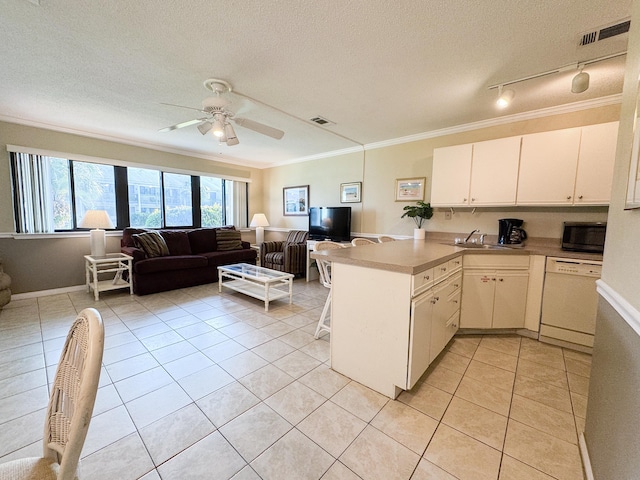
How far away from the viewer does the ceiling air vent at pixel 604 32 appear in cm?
163

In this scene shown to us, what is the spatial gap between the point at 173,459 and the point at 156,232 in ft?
12.7

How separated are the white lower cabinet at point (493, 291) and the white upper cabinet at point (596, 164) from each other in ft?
2.70

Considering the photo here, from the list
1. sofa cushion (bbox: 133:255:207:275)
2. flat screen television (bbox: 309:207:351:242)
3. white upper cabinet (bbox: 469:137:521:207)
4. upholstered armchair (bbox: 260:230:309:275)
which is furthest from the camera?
upholstered armchair (bbox: 260:230:309:275)

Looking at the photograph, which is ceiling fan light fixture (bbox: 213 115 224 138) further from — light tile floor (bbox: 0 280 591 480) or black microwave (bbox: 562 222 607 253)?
black microwave (bbox: 562 222 607 253)

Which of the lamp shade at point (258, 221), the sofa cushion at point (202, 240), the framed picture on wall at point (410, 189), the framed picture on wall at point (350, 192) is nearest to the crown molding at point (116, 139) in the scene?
the lamp shade at point (258, 221)

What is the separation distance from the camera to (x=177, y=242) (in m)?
4.55

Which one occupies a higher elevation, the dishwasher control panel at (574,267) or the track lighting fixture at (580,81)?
the track lighting fixture at (580,81)

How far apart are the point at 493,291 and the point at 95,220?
5114mm

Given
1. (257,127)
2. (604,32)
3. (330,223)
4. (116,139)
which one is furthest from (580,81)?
(116,139)

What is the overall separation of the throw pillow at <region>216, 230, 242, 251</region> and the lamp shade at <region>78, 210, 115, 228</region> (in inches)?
70.7

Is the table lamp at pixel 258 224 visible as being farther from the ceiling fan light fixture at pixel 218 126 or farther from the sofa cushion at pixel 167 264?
the ceiling fan light fixture at pixel 218 126

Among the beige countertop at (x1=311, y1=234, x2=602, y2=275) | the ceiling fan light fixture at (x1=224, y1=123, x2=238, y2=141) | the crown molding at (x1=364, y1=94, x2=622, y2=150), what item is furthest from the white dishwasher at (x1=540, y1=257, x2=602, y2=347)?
the ceiling fan light fixture at (x1=224, y1=123, x2=238, y2=141)

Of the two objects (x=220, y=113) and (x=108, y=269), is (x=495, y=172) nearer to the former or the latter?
(x=220, y=113)

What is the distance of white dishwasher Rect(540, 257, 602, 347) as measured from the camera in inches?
90.8
